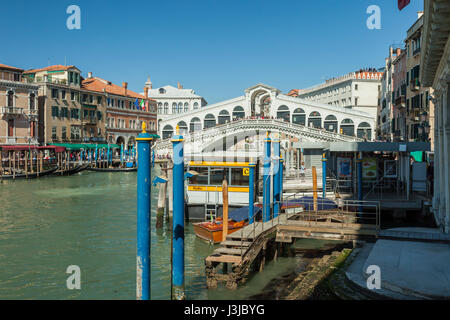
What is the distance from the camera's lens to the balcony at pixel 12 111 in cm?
3559

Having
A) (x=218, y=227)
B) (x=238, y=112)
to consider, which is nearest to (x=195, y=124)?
(x=238, y=112)

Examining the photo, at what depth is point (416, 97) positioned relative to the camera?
72.4 feet

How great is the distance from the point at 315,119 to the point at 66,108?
24484 millimetres

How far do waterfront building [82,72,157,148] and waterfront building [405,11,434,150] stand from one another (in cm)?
3213

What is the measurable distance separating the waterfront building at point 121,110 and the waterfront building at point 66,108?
1.34 metres

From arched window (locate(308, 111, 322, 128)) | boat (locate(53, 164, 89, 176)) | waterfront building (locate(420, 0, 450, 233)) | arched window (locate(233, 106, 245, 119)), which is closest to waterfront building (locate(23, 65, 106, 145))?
boat (locate(53, 164, 89, 176))

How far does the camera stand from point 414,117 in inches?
886

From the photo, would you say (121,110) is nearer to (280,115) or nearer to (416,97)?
(280,115)

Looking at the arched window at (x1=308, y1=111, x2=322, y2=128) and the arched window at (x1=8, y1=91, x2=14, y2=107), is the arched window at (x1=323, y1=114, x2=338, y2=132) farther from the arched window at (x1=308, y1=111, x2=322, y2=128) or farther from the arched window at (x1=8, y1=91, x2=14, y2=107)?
the arched window at (x1=8, y1=91, x2=14, y2=107)

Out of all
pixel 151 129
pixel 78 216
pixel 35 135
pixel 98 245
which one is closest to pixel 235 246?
pixel 98 245

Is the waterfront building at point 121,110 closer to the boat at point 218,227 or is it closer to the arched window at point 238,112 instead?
the arched window at point 238,112
